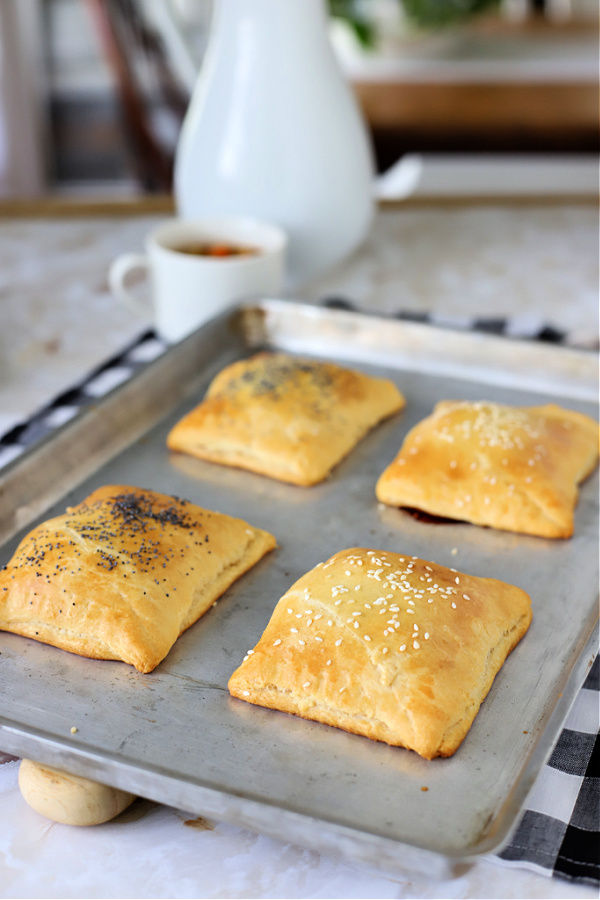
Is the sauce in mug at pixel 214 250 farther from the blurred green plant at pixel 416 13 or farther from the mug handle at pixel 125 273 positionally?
the blurred green plant at pixel 416 13

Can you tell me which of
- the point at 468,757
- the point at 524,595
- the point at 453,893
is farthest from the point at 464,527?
the point at 453,893

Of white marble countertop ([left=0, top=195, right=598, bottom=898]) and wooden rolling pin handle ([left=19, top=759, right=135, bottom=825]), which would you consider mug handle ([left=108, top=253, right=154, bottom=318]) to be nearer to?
white marble countertop ([left=0, top=195, right=598, bottom=898])

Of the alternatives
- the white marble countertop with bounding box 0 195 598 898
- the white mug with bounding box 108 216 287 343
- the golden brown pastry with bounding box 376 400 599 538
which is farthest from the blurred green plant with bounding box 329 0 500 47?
the golden brown pastry with bounding box 376 400 599 538

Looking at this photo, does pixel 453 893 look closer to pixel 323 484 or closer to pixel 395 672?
Answer: pixel 395 672

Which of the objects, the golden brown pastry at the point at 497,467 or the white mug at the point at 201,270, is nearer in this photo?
the golden brown pastry at the point at 497,467

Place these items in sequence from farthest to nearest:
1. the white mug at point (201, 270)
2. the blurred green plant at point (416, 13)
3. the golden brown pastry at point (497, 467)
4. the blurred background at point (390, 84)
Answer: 1. the blurred green plant at point (416, 13)
2. the blurred background at point (390, 84)
3. the white mug at point (201, 270)
4. the golden brown pastry at point (497, 467)

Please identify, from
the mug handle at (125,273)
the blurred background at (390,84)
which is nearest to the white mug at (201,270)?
the mug handle at (125,273)

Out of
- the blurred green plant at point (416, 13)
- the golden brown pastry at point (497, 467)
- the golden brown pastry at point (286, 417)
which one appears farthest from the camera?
the blurred green plant at point (416, 13)
